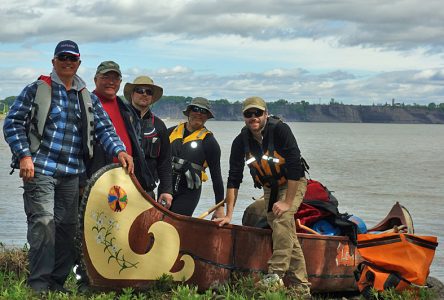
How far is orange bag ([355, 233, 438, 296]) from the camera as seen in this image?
7824 millimetres

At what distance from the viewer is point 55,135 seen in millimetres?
6016

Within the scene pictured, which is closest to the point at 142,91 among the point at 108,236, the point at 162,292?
the point at 108,236

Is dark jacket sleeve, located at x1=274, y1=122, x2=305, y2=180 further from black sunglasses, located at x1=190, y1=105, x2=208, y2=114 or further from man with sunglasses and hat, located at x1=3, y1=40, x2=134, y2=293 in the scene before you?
man with sunglasses and hat, located at x1=3, y1=40, x2=134, y2=293

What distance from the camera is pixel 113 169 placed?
6168mm

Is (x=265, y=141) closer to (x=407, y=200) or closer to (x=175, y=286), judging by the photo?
(x=175, y=286)

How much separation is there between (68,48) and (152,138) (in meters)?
1.47

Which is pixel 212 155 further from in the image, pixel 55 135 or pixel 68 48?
pixel 68 48

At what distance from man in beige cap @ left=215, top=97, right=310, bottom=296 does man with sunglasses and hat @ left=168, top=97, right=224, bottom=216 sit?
535mm

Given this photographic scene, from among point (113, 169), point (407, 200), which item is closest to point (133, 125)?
point (113, 169)

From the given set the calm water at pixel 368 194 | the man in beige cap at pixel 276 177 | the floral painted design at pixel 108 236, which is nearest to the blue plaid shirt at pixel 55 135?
the floral painted design at pixel 108 236

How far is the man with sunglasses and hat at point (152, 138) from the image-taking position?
718 centimetres

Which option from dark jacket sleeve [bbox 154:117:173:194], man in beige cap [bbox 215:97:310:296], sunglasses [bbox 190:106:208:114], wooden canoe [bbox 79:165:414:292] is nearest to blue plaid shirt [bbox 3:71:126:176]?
wooden canoe [bbox 79:165:414:292]

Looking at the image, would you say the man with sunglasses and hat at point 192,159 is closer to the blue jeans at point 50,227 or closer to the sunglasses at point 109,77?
the sunglasses at point 109,77

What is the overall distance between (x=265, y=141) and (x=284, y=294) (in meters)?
1.38
